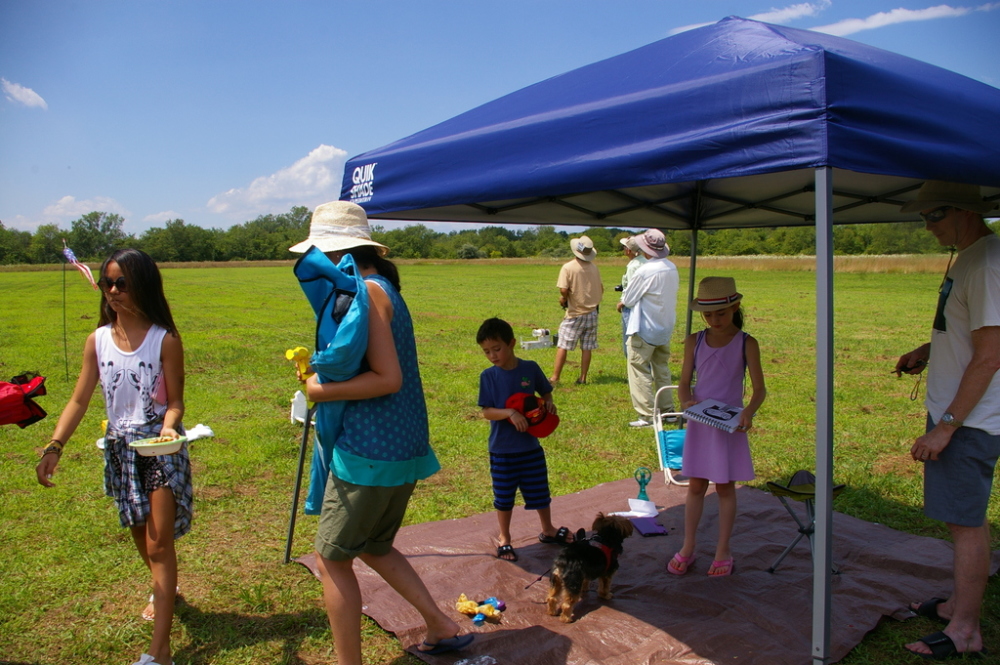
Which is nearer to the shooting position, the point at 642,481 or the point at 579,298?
the point at 642,481

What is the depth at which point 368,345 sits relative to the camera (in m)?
2.33

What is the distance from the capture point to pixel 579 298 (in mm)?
8508

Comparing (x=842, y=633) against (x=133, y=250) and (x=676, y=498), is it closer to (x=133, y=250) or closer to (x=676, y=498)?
(x=676, y=498)

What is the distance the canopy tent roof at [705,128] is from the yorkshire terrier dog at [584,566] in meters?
1.63

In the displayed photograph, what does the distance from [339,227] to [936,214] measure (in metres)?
2.43

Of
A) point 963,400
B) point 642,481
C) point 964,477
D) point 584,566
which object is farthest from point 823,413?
point 642,481

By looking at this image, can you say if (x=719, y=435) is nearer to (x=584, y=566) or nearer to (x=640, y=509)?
(x=584, y=566)

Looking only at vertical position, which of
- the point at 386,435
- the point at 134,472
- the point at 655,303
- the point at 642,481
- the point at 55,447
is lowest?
the point at 642,481

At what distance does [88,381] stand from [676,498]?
368 cm

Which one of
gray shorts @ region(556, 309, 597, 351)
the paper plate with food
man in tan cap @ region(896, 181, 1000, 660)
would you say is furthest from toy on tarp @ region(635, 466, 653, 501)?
gray shorts @ region(556, 309, 597, 351)

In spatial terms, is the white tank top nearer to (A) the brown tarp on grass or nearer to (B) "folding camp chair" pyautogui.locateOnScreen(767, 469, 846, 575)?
(A) the brown tarp on grass

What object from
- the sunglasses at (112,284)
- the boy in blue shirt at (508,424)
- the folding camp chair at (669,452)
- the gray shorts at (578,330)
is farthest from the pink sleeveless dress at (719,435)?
the gray shorts at (578,330)

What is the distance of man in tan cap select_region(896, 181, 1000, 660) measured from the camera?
8.74 feet

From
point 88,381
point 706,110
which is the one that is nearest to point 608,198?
point 706,110
